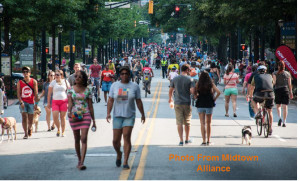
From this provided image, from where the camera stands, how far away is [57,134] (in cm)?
1548

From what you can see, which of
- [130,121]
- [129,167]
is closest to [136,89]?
[130,121]

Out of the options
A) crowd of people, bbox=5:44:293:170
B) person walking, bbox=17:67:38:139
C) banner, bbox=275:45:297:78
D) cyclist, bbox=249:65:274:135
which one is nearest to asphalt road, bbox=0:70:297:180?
crowd of people, bbox=5:44:293:170

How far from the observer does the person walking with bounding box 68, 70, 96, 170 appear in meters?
10.6

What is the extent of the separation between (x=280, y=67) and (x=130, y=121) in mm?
7321

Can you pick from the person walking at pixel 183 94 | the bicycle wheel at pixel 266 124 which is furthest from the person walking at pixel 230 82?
the person walking at pixel 183 94

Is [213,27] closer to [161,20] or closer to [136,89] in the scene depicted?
A: [161,20]

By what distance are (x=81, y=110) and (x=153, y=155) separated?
2197mm

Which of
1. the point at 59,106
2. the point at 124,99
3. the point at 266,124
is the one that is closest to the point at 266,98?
the point at 266,124

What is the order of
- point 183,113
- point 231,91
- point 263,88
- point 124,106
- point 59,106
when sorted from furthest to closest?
point 231,91
point 263,88
point 59,106
point 183,113
point 124,106

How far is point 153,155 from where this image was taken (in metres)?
12.3

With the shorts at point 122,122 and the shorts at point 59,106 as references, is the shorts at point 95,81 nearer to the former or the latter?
the shorts at point 59,106

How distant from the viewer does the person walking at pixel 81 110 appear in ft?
34.8

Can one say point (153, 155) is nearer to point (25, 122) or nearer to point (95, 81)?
point (25, 122)

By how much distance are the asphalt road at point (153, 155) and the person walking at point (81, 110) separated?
0.46 metres
